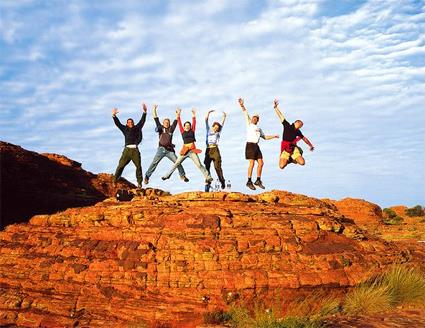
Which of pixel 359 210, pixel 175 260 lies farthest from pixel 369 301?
pixel 359 210

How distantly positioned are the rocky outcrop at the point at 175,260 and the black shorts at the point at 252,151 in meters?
1.36

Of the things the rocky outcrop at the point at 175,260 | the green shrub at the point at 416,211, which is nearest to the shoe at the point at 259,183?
the rocky outcrop at the point at 175,260

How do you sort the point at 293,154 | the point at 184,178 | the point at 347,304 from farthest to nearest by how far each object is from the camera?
the point at 184,178 → the point at 293,154 → the point at 347,304

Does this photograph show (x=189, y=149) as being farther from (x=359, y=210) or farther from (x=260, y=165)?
(x=359, y=210)

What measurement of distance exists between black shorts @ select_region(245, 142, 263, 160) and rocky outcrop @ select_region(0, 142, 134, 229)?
752 cm

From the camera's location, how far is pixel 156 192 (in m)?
15.4

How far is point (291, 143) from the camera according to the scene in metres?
13.8

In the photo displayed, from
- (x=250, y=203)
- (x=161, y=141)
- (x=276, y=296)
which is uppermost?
(x=161, y=141)

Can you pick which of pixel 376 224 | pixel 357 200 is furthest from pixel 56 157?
pixel 357 200

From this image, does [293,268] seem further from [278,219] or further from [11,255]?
[11,255]

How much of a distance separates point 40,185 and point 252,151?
33.4 feet

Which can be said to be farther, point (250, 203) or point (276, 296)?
point (250, 203)

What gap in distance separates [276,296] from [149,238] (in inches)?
147

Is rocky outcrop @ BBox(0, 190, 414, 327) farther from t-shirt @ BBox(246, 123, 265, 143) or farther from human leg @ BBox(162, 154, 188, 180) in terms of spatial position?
t-shirt @ BBox(246, 123, 265, 143)
